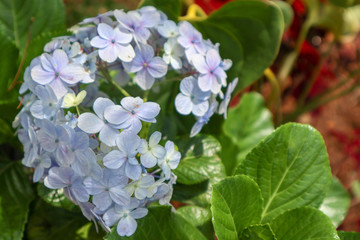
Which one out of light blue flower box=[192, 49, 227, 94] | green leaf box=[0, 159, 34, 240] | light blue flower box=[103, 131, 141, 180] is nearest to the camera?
light blue flower box=[103, 131, 141, 180]

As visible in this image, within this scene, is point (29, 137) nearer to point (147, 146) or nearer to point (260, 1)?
point (147, 146)

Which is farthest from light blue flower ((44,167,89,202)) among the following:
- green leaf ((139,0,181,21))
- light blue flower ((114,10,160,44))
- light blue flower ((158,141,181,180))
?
green leaf ((139,0,181,21))

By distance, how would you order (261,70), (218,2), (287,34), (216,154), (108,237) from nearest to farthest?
(108,237), (216,154), (261,70), (218,2), (287,34)

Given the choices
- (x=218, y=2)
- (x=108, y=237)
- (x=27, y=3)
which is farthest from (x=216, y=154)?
(x=218, y=2)

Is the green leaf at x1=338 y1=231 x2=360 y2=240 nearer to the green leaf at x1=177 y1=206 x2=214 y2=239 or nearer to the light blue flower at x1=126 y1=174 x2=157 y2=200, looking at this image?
the green leaf at x1=177 y1=206 x2=214 y2=239

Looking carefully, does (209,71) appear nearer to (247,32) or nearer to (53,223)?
(247,32)

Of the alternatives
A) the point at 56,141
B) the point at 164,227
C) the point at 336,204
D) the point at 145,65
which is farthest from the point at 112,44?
the point at 336,204
